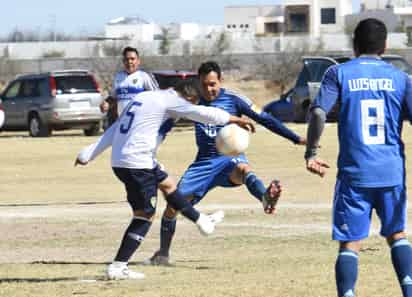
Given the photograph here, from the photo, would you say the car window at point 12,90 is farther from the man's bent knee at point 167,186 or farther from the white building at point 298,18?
the white building at point 298,18

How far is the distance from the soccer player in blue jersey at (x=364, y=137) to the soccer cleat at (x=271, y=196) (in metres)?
2.95

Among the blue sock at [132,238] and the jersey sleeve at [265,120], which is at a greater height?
the jersey sleeve at [265,120]

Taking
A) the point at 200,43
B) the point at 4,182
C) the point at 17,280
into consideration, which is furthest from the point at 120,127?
the point at 200,43

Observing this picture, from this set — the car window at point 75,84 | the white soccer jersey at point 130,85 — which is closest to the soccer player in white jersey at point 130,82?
the white soccer jersey at point 130,85

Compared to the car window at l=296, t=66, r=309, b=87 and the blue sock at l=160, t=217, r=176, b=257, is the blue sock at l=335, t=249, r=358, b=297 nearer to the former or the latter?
the blue sock at l=160, t=217, r=176, b=257

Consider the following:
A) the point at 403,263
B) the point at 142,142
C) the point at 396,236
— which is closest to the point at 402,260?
the point at 403,263

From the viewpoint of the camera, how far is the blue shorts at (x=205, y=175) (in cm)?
1199

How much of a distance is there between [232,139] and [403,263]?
8.49 feet

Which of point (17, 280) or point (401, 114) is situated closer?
point (401, 114)

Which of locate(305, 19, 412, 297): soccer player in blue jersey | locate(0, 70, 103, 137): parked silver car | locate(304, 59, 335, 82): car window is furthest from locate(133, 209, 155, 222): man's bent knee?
locate(304, 59, 335, 82): car window

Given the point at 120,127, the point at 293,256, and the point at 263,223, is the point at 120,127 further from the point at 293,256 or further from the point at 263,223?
the point at 263,223

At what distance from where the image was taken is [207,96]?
11.9 meters

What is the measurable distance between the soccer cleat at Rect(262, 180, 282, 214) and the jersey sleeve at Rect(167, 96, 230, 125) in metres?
1.33

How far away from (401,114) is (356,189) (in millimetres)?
579
